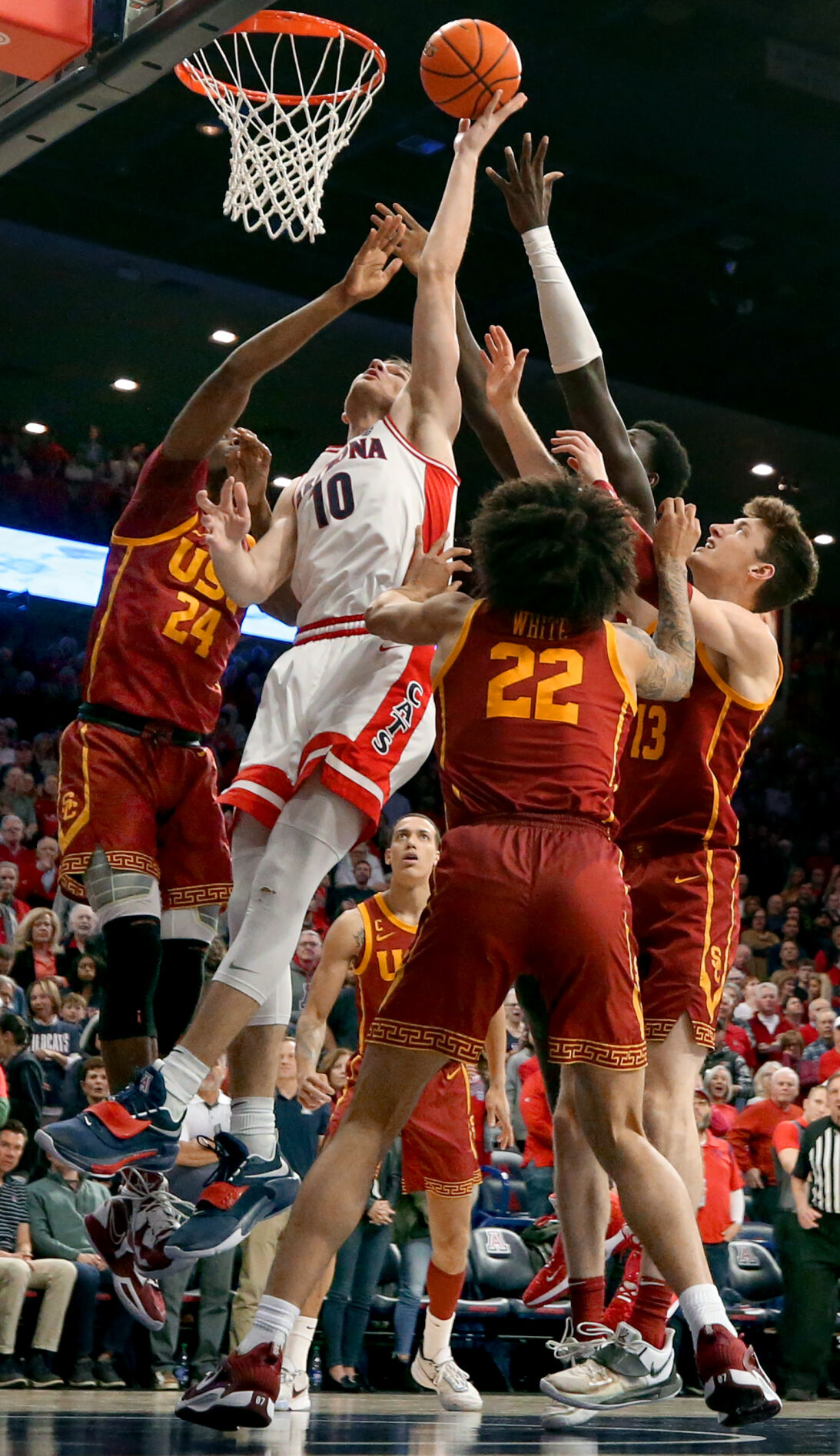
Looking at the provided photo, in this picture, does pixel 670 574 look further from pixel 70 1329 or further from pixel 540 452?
pixel 70 1329

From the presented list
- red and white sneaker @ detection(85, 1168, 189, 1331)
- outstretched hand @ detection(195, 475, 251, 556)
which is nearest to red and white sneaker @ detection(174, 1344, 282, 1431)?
red and white sneaker @ detection(85, 1168, 189, 1331)

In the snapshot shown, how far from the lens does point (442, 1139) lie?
8.83 meters

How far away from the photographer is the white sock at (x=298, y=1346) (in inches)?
227

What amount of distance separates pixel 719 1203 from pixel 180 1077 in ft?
23.1

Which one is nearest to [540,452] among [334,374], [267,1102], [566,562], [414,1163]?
[566,562]

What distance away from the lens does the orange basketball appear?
6.57 metres

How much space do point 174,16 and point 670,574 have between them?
268 cm

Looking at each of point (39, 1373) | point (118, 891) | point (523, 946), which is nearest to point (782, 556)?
point (523, 946)

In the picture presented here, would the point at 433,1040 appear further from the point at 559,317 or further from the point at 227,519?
the point at 559,317

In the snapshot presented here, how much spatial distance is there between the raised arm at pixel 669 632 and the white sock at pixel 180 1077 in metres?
1.83

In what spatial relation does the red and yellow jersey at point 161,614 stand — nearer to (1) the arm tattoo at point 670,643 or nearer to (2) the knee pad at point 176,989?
(2) the knee pad at point 176,989

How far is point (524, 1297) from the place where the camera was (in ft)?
22.8

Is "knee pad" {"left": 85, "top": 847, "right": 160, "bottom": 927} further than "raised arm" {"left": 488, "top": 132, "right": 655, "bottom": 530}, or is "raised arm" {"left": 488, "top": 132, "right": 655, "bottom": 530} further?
"raised arm" {"left": 488, "top": 132, "right": 655, "bottom": 530}

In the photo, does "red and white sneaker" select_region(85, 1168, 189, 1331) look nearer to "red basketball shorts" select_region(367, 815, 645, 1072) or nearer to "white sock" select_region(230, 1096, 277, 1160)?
"white sock" select_region(230, 1096, 277, 1160)
